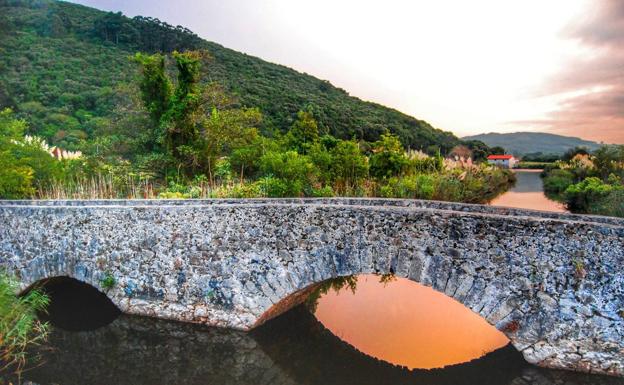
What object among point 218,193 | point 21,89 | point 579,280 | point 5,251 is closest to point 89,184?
point 5,251

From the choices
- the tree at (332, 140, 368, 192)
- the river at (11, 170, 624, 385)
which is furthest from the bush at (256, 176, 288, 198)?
the river at (11, 170, 624, 385)

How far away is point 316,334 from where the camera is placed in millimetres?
9000

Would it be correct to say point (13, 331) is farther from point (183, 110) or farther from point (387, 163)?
point (387, 163)

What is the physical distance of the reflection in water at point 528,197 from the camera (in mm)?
17281

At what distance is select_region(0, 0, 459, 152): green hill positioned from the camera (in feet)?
93.2

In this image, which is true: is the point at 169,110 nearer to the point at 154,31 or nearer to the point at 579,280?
the point at 579,280

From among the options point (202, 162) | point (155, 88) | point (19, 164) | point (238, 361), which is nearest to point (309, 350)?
point (238, 361)

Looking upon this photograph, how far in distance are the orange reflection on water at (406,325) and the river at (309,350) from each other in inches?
0.9

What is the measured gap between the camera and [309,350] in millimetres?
8352

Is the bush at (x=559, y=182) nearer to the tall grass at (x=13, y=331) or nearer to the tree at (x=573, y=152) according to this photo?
the tree at (x=573, y=152)

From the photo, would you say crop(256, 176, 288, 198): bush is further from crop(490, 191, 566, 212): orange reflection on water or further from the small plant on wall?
crop(490, 191, 566, 212): orange reflection on water

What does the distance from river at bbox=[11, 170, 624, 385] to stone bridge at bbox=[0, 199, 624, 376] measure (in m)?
0.38

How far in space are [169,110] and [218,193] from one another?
592 cm

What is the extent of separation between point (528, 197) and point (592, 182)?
325 centimetres
